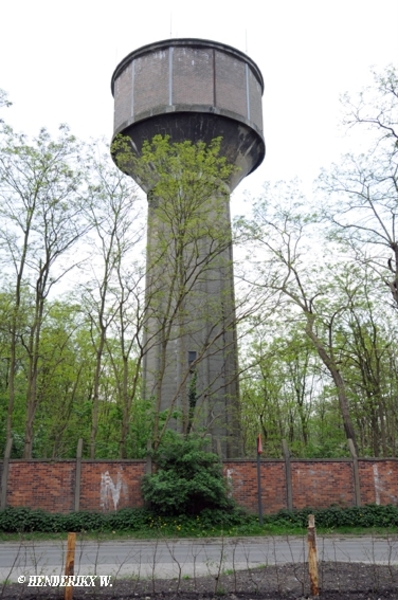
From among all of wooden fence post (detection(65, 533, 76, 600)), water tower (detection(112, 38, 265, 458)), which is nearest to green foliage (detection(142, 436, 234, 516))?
water tower (detection(112, 38, 265, 458))

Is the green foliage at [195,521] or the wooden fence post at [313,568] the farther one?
the green foliage at [195,521]

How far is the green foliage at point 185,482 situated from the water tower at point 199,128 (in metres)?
5.20

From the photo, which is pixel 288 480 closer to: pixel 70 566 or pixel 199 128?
pixel 70 566

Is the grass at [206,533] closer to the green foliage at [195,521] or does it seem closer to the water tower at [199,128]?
the green foliage at [195,521]

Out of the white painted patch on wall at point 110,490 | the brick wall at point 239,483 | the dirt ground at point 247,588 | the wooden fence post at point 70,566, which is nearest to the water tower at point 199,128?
the brick wall at point 239,483

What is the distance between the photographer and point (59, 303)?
73.9 ft

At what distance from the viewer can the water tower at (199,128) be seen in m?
23.6

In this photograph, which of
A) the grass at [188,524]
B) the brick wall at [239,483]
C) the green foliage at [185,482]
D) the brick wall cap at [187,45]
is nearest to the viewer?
the grass at [188,524]

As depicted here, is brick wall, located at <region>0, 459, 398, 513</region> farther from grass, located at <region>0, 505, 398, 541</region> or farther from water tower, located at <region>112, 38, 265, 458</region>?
water tower, located at <region>112, 38, 265, 458</region>

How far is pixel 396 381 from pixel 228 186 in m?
12.4

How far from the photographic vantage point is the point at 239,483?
17.5 meters

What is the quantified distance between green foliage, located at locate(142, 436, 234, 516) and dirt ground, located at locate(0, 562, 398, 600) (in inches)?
321

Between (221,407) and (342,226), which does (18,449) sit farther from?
(342,226)

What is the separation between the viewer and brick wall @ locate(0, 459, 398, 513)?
1675cm
